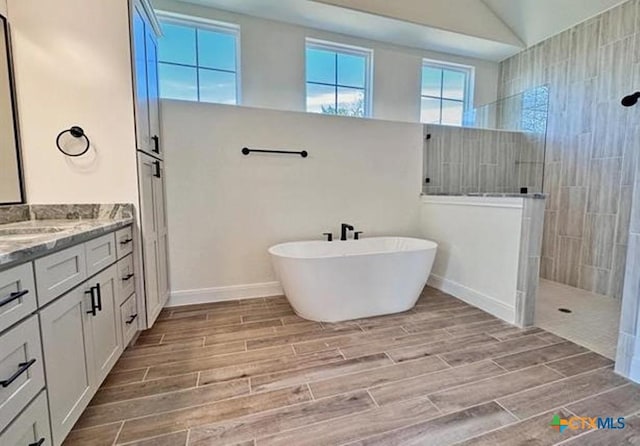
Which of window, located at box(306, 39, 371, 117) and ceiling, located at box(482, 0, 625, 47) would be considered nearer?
ceiling, located at box(482, 0, 625, 47)

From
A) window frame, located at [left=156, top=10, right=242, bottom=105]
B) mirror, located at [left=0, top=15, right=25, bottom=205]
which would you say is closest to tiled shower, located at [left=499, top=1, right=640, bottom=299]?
window frame, located at [left=156, top=10, right=242, bottom=105]

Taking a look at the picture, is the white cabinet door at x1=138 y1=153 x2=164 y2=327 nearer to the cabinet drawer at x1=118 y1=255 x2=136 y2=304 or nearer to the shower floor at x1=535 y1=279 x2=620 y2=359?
the cabinet drawer at x1=118 y1=255 x2=136 y2=304

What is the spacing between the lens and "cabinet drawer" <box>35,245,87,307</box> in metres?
1.05

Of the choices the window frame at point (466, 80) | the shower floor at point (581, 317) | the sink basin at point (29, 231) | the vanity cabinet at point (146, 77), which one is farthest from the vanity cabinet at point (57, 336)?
the window frame at point (466, 80)

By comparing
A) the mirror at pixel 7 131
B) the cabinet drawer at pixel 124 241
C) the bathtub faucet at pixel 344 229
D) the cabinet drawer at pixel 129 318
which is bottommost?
the cabinet drawer at pixel 129 318

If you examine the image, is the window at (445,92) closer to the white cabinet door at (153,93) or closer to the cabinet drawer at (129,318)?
the white cabinet door at (153,93)

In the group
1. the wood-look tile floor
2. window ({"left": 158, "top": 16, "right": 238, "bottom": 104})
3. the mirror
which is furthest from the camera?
window ({"left": 158, "top": 16, "right": 238, "bottom": 104})

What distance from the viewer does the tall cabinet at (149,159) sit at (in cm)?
194

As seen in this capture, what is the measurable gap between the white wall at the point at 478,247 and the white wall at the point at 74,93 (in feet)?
8.91

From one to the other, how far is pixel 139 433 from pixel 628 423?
7.04ft

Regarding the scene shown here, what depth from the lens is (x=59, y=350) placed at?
114cm

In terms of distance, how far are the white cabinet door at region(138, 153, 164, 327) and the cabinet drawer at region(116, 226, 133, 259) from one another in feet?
0.30

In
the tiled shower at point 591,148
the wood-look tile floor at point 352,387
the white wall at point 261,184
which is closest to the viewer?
the wood-look tile floor at point 352,387

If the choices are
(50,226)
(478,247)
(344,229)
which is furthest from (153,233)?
(478,247)
